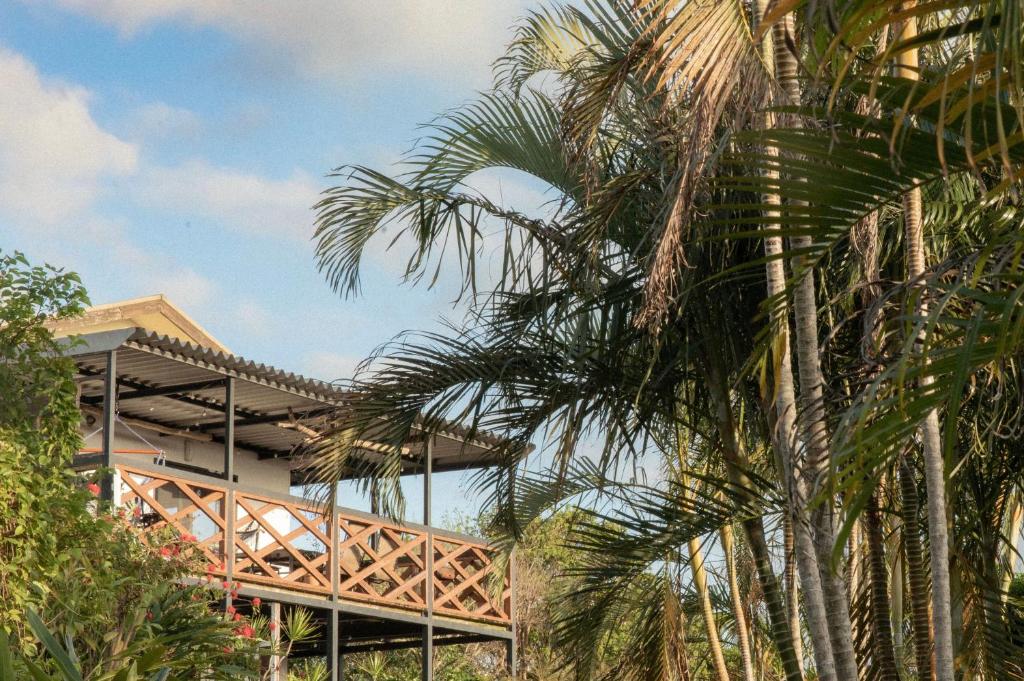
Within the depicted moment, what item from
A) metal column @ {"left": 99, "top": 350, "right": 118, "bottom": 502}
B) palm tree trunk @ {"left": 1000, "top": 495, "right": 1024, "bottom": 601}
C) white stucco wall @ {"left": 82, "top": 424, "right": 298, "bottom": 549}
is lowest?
palm tree trunk @ {"left": 1000, "top": 495, "right": 1024, "bottom": 601}

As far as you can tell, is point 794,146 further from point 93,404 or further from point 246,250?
point 246,250

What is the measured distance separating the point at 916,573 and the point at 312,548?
879 centimetres

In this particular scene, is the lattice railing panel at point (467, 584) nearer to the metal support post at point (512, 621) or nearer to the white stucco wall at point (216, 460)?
the metal support post at point (512, 621)

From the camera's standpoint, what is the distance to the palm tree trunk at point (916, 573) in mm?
5840

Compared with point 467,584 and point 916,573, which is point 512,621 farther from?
point 916,573

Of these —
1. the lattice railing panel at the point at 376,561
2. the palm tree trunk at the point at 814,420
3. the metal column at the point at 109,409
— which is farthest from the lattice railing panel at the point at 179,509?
the palm tree trunk at the point at 814,420

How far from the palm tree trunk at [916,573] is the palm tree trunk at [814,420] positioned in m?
0.78

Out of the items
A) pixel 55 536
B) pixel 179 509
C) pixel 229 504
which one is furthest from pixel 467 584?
pixel 55 536

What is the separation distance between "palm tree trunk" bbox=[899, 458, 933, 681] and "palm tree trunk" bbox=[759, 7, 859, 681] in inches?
30.5

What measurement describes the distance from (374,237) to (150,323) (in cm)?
936

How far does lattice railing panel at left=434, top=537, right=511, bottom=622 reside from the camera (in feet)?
46.2

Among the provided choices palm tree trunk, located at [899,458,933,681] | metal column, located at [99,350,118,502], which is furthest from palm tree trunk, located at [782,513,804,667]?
metal column, located at [99,350,118,502]

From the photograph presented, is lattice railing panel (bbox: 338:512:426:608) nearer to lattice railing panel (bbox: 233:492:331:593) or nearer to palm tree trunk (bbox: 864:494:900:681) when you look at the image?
lattice railing panel (bbox: 233:492:331:593)

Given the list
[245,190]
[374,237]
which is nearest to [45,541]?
[374,237]
